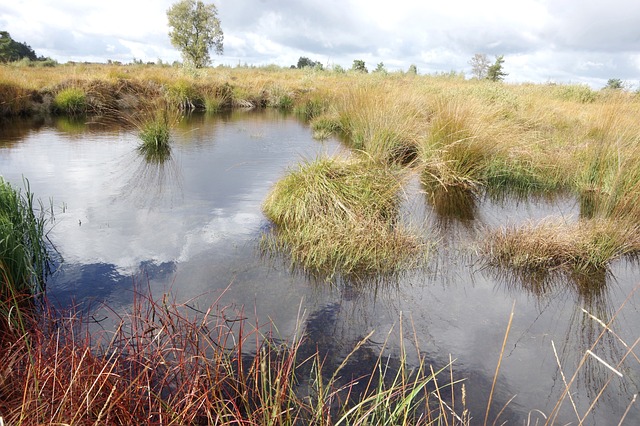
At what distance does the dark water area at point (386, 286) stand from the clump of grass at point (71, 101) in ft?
23.1

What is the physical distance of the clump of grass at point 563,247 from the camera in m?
4.01

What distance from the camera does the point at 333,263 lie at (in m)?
3.96

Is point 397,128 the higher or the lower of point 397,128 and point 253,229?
the higher

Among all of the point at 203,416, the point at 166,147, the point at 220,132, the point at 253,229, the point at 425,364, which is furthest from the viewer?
the point at 220,132

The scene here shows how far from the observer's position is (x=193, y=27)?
36.6 meters

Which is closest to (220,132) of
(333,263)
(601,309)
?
(333,263)

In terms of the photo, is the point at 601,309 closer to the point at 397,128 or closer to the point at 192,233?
the point at 192,233

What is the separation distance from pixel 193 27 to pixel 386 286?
38.0 m

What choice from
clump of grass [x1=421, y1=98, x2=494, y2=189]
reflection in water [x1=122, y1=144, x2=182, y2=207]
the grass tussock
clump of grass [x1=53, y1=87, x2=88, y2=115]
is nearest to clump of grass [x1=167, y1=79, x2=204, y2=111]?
clump of grass [x1=53, y1=87, x2=88, y2=115]

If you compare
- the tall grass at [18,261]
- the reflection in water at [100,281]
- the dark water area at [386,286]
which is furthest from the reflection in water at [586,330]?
the tall grass at [18,261]

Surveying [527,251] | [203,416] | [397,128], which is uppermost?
[397,128]

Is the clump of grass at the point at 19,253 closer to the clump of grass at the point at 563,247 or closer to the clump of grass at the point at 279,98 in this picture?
the clump of grass at the point at 563,247

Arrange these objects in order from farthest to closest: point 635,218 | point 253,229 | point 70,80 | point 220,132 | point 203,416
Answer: point 70,80 → point 220,132 → point 253,229 → point 635,218 → point 203,416

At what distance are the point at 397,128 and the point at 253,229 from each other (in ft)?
10.7
